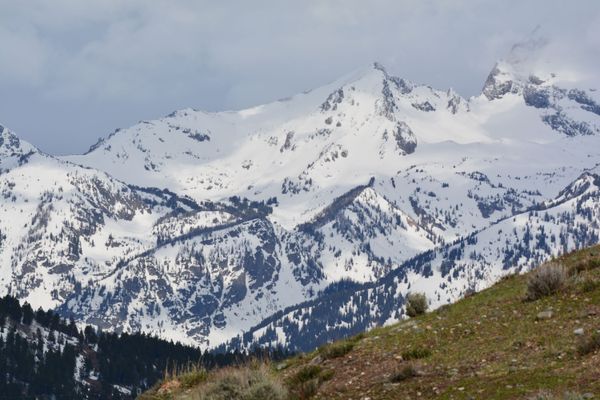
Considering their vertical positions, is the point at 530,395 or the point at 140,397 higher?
the point at 140,397

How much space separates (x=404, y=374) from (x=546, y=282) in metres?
7.21

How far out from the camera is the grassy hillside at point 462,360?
682 inches

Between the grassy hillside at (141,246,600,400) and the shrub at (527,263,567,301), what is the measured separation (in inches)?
8.2

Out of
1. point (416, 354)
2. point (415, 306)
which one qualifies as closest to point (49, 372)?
point (415, 306)

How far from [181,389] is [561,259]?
1581 cm

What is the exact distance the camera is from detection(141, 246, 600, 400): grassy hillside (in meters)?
17.3

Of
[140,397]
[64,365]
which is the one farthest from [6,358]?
[140,397]

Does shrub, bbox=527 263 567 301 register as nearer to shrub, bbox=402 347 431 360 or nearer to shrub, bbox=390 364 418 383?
shrub, bbox=402 347 431 360

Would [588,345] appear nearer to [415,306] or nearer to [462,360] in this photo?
[462,360]

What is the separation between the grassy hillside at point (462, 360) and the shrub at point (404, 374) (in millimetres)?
26

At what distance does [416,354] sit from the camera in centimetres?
2102

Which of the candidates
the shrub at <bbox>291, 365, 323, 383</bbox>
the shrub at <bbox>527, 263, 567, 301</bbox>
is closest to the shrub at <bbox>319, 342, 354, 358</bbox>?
the shrub at <bbox>291, 365, 323, 383</bbox>

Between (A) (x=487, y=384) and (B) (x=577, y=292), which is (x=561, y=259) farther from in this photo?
(A) (x=487, y=384)

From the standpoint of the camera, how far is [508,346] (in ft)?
65.8
